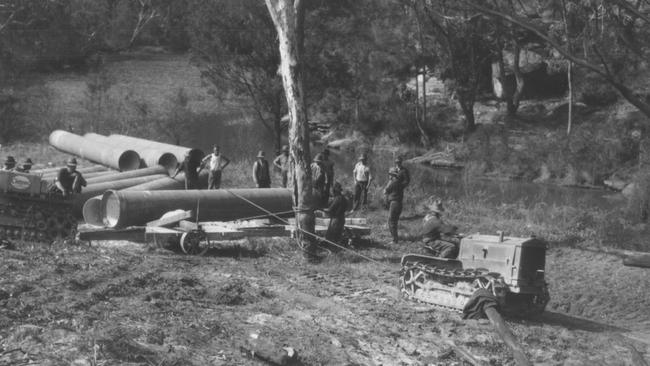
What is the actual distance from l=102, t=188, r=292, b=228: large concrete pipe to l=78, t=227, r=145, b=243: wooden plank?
1.39 feet

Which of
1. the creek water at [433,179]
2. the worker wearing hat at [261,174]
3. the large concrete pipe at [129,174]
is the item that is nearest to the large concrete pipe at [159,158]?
the large concrete pipe at [129,174]

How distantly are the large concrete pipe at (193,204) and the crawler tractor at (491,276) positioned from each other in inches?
231

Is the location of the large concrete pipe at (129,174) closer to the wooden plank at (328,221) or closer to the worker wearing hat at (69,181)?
the worker wearing hat at (69,181)

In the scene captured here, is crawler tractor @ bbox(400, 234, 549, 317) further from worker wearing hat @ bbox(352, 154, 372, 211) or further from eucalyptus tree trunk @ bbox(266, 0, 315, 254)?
worker wearing hat @ bbox(352, 154, 372, 211)

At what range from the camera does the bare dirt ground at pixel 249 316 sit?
9.06 m

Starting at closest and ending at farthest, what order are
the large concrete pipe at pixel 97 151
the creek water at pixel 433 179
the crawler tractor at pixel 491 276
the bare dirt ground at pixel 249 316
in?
the bare dirt ground at pixel 249 316, the crawler tractor at pixel 491 276, the large concrete pipe at pixel 97 151, the creek water at pixel 433 179

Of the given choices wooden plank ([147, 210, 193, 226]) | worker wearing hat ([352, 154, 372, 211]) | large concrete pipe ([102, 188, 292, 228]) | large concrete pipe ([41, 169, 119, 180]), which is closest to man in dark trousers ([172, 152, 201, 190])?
large concrete pipe ([41, 169, 119, 180])

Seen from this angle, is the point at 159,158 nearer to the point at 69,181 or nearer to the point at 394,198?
the point at 69,181

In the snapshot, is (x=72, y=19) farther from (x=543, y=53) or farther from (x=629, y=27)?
(x=629, y=27)

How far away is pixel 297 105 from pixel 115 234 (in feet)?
13.6

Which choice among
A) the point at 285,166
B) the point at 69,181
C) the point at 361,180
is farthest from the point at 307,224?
the point at 285,166

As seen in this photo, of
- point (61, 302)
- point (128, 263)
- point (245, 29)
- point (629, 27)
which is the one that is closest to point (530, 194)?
point (629, 27)

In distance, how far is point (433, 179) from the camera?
127 feet

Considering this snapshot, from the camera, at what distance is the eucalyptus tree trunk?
16328 millimetres
